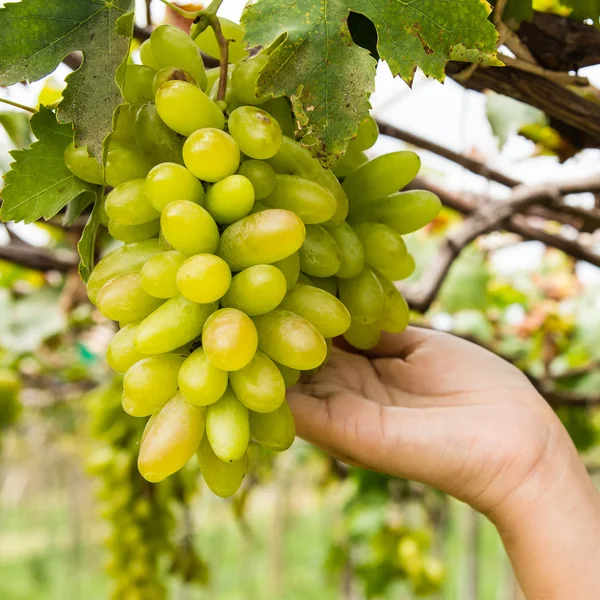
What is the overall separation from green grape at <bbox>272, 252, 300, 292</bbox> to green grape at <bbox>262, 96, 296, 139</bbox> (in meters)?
0.11

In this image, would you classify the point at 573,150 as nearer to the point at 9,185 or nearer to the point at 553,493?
the point at 553,493

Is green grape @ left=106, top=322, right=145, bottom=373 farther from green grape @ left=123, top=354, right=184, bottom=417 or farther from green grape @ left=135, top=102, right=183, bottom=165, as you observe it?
green grape @ left=135, top=102, right=183, bottom=165

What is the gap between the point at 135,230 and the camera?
56 centimetres

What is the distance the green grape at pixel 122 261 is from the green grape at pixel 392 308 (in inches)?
8.9

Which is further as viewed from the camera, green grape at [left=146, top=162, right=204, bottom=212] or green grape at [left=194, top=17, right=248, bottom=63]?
green grape at [left=194, top=17, right=248, bottom=63]

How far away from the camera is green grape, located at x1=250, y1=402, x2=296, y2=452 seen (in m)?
0.54

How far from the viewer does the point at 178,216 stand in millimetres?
471

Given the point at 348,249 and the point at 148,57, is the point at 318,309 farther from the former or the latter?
the point at 148,57

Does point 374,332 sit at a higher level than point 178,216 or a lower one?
lower

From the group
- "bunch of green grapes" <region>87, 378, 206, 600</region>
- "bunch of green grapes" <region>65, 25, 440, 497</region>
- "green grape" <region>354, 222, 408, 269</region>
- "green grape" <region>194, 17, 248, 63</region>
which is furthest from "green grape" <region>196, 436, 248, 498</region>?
"bunch of green grapes" <region>87, 378, 206, 600</region>

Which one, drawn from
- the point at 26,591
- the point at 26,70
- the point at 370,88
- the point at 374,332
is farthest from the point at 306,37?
the point at 26,591

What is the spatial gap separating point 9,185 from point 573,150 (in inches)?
28.0

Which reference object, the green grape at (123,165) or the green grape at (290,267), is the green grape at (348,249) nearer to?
the green grape at (290,267)

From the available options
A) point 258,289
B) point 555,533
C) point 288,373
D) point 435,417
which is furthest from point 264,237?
point 555,533
